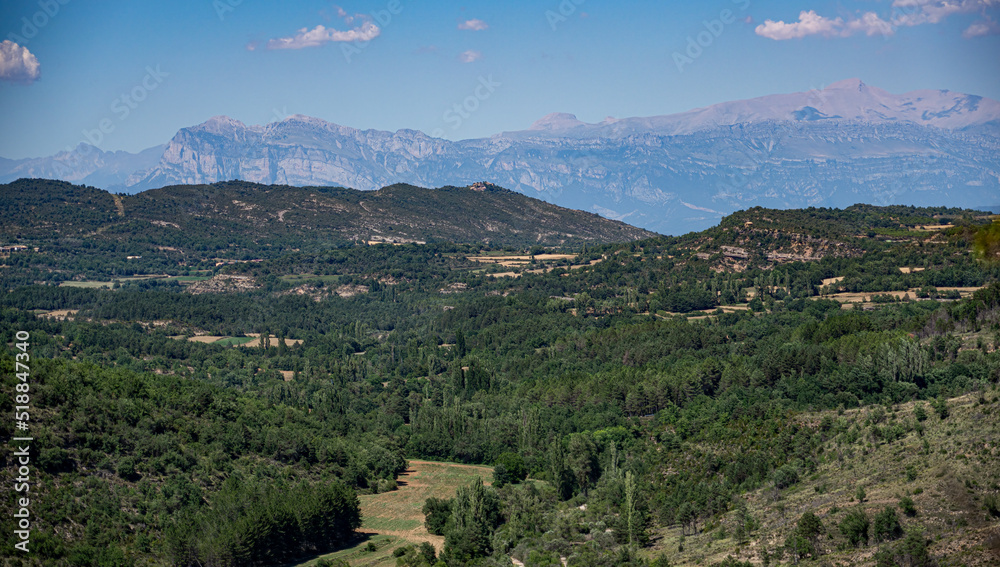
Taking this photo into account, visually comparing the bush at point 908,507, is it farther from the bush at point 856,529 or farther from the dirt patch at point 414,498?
the dirt patch at point 414,498

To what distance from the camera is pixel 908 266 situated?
5748 inches

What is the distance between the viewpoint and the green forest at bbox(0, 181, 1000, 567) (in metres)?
50.2

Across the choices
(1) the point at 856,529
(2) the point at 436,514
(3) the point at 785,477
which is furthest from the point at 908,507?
(2) the point at 436,514

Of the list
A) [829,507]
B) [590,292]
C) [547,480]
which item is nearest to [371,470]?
[547,480]

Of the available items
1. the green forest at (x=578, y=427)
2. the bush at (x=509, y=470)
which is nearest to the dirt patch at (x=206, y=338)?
the green forest at (x=578, y=427)

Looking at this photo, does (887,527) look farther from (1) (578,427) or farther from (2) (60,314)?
(2) (60,314)

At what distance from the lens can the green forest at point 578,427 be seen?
5019 centimetres

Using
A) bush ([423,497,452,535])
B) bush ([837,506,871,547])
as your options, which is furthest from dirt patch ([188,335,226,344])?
bush ([837,506,871,547])

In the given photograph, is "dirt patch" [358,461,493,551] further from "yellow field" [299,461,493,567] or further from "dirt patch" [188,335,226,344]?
"dirt patch" [188,335,226,344]

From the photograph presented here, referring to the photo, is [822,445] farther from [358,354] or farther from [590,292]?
[590,292]

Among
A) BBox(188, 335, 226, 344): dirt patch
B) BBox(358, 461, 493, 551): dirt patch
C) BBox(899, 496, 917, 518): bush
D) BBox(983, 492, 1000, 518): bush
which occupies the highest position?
BBox(983, 492, 1000, 518): bush

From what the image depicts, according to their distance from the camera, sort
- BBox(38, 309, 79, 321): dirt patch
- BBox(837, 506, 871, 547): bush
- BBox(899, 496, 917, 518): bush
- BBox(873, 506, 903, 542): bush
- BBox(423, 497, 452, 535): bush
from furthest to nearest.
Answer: BBox(38, 309, 79, 321): dirt patch
BBox(423, 497, 452, 535): bush
BBox(899, 496, 917, 518): bush
BBox(837, 506, 871, 547): bush
BBox(873, 506, 903, 542): bush

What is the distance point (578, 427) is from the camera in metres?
90.0

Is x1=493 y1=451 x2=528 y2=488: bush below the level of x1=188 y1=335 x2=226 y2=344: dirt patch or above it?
below
